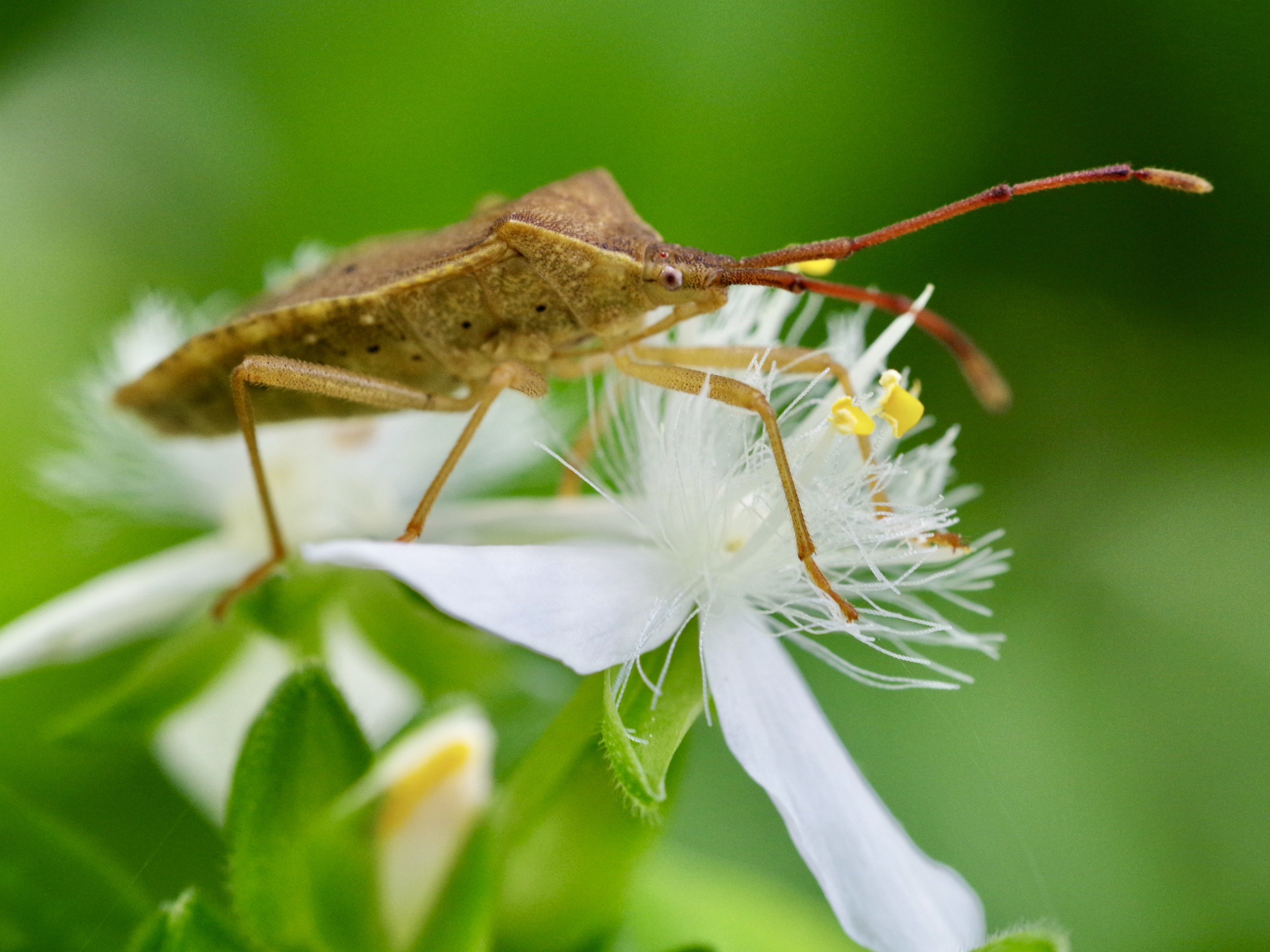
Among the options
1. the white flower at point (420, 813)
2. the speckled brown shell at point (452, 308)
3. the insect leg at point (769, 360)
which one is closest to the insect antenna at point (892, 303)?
the insect leg at point (769, 360)

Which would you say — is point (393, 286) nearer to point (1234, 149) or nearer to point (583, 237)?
point (583, 237)

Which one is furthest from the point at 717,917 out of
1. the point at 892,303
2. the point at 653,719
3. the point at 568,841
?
the point at 892,303

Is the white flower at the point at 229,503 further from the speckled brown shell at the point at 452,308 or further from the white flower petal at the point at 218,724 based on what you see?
the speckled brown shell at the point at 452,308

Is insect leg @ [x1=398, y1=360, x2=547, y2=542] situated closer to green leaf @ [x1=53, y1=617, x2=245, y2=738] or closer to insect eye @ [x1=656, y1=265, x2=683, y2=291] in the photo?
insect eye @ [x1=656, y1=265, x2=683, y2=291]

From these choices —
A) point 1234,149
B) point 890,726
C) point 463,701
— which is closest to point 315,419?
point 463,701

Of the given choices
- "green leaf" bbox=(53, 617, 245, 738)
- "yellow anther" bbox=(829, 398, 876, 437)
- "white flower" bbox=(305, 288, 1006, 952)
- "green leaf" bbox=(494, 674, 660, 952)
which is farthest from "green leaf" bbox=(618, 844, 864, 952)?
"yellow anther" bbox=(829, 398, 876, 437)

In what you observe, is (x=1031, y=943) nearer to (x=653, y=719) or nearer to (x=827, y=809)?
(x=827, y=809)
